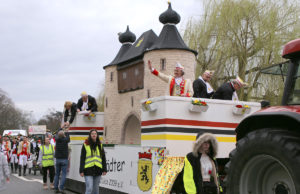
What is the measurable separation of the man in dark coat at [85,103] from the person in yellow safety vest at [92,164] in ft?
11.5

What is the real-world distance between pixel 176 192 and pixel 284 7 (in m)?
21.3

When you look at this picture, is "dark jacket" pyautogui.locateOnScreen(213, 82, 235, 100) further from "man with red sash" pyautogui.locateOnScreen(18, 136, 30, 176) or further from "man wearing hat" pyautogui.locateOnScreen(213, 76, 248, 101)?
"man with red sash" pyautogui.locateOnScreen(18, 136, 30, 176)

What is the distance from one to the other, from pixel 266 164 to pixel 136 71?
31.9 meters

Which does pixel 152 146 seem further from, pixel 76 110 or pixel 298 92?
pixel 76 110

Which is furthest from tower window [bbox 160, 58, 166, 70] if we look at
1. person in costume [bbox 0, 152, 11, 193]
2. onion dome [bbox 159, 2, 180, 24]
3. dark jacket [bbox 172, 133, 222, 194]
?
dark jacket [bbox 172, 133, 222, 194]

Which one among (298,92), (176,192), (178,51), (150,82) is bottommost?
(176,192)

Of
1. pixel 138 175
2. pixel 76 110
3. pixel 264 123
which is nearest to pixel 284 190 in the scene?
pixel 264 123

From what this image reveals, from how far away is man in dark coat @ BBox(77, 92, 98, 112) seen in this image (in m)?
12.7

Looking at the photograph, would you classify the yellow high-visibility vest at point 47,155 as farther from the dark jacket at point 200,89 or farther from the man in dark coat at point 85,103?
the dark jacket at point 200,89

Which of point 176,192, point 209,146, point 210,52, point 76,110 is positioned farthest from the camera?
point 210,52

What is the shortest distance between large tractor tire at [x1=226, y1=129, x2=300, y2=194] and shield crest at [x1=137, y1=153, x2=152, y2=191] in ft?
10.6

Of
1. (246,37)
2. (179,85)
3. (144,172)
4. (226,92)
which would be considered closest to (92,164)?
(144,172)

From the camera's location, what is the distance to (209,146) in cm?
598

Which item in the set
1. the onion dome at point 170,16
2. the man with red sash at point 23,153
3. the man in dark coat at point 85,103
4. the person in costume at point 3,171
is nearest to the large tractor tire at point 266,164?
the person in costume at point 3,171
